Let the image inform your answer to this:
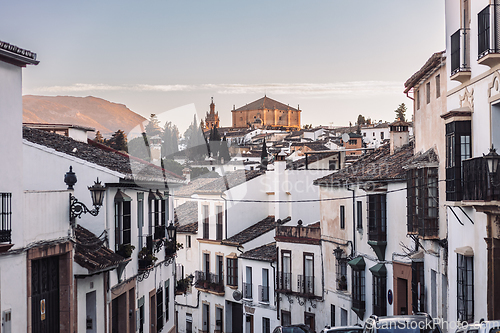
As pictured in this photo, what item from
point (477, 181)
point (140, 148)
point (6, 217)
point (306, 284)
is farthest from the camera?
point (306, 284)

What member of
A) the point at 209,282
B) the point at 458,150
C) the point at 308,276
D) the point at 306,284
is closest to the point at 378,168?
the point at 308,276

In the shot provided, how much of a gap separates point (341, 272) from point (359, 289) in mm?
2341

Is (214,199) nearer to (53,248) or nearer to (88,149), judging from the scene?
(88,149)

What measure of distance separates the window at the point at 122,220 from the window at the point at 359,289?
35.0ft

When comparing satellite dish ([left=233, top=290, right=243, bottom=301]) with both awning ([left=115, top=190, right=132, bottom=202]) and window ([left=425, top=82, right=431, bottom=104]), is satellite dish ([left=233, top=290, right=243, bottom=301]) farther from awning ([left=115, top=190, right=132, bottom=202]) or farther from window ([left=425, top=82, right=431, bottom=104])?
window ([left=425, top=82, right=431, bottom=104])

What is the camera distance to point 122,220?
19000 millimetres

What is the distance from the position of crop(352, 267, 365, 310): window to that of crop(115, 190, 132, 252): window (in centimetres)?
1067

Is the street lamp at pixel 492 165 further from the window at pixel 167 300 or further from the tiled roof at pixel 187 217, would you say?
the tiled roof at pixel 187 217

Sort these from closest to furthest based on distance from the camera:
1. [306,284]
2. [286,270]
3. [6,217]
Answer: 1. [6,217]
2. [306,284]
3. [286,270]

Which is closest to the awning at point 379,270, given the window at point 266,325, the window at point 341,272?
the window at point 341,272

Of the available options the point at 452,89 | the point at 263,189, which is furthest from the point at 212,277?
the point at 452,89

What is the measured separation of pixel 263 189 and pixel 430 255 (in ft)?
71.1

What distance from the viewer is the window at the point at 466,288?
13773 millimetres

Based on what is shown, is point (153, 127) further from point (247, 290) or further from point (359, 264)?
point (247, 290)
